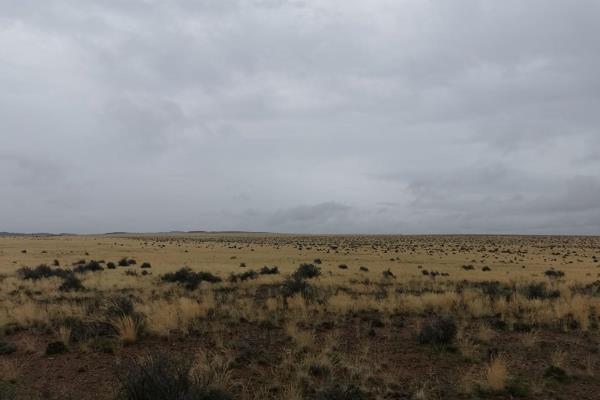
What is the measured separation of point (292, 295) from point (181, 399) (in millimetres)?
12077

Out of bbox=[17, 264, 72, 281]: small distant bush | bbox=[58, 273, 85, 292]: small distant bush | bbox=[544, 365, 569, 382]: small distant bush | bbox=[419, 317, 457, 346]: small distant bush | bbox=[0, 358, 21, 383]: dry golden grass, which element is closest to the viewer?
bbox=[0, 358, 21, 383]: dry golden grass

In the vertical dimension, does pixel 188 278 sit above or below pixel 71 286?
above

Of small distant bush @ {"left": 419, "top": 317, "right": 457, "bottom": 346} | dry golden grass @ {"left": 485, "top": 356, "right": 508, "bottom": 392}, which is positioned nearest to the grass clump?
dry golden grass @ {"left": 485, "top": 356, "right": 508, "bottom": 392}

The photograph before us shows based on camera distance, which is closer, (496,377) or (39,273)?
(496,377)

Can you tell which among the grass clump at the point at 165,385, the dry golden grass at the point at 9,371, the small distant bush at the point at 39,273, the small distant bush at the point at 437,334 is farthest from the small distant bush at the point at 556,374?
the small distant bush at the point at 39,273

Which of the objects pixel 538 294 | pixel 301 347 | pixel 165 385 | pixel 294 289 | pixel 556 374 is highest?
pixel 165 385

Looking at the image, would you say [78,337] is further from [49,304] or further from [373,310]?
[373,310]

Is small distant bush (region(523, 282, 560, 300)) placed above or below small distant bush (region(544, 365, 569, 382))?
above

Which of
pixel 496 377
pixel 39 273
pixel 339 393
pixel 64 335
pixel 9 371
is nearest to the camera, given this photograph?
pixel 339 393

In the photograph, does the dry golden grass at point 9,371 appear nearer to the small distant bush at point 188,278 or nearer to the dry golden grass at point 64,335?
the dry golden grass at point 64,335

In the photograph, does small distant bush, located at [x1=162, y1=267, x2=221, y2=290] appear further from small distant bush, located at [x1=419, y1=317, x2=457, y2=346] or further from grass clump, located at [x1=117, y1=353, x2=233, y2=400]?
grass clump, located at [x1=117, y1=353, x2=233, y2=400]

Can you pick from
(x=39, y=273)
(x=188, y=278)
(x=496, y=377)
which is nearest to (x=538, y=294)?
(x=496, y=377)

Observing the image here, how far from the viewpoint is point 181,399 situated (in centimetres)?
626

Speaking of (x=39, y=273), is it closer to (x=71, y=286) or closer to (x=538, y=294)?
(x=71, y=286)
